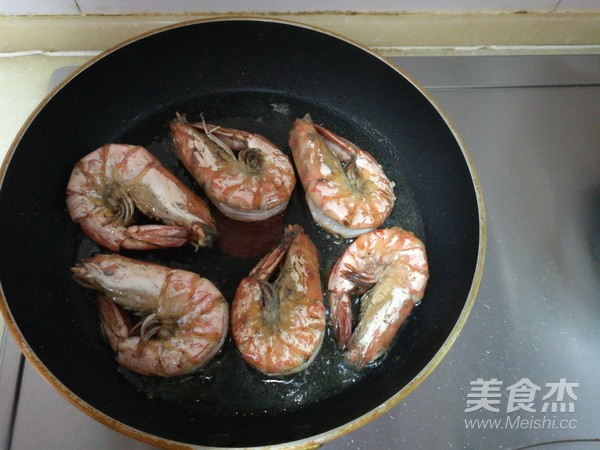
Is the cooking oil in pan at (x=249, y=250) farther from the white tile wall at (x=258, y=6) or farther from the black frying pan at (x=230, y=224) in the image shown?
the white tile wall at (x=258, y=6)

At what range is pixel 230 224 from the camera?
1267 millimetres

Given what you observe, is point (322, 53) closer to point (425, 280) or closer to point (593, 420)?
point (425, 280)

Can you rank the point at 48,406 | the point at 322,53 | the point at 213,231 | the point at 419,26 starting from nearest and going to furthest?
the point at 48,406, the point at 213,231, the point at 322,53, the point at 419,26

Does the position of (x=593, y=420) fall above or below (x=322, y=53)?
below

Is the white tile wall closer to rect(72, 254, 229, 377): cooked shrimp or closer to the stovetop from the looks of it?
the stovetop

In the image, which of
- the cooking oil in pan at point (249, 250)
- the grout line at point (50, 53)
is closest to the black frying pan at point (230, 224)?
the cooking oil in pan at point (249, 250)

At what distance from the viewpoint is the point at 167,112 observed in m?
1.37

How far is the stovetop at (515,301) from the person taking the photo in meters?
1.12

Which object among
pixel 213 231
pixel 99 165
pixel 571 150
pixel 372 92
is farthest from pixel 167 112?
pixel 571 150

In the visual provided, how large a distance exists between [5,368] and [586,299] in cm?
133

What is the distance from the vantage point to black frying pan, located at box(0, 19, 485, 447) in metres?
1.06

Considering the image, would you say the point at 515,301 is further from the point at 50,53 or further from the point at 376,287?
the point at 50,53

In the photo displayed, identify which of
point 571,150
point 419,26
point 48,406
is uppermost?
point 419,26

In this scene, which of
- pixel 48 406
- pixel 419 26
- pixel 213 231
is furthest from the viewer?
pixel 419 26
